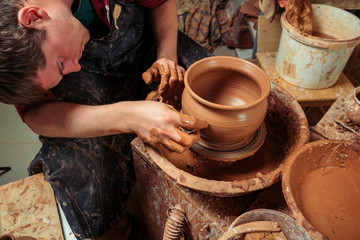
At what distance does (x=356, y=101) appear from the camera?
5.05ft

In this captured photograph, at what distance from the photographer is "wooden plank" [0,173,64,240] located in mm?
1902

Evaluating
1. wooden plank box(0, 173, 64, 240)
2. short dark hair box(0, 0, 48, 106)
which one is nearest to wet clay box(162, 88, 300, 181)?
short dark hair box(0, 0, 48, 106)

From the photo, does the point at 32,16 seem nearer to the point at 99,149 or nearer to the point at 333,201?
the point at 99,149

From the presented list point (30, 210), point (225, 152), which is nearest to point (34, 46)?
point (225, 152)

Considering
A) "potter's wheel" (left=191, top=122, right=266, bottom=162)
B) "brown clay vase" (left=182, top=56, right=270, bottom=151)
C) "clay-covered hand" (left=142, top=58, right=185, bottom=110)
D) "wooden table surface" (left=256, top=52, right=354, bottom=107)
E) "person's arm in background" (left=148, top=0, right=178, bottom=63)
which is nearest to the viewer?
"brown clay vase" (left=182, top=56, right=270, bottom=151)

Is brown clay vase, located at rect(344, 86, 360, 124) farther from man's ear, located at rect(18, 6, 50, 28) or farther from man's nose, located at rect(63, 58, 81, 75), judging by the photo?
man's ear, located at rect(18, 6, 50, 28)

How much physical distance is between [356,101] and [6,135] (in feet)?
9.65

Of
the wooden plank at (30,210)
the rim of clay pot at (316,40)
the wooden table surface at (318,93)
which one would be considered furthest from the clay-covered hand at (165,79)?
the wooden plank at (30,210)

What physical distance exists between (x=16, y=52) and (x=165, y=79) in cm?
69

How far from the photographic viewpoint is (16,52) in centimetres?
108

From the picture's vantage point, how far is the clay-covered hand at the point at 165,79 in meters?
1.49

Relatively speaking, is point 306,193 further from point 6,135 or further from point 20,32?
point 6,135

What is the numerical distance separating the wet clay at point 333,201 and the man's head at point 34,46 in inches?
46.7

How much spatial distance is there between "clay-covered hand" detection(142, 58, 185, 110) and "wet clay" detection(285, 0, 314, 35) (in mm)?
1026
